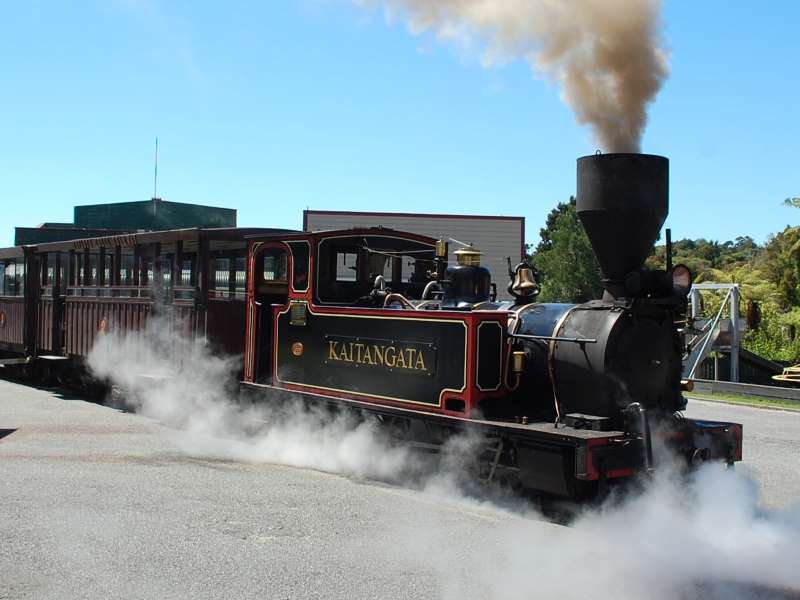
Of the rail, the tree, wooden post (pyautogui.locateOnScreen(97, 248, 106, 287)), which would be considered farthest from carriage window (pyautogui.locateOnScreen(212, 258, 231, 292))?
the tree

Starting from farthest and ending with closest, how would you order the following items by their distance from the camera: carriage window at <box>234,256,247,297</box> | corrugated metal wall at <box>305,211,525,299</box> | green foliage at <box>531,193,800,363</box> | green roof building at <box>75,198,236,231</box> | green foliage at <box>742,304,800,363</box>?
green roof building at <box>75,198,236,231</box> < corrugated metal wall at <box>305,211,525,299</box> < green foliage at <box>531,193,800,363</box> < green foliage at <box>742,304,800,363</box> < carriage window at <box>234,256,247,297</box>

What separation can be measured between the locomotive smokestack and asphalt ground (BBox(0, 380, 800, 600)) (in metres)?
2.23

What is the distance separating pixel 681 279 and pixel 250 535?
3955mm

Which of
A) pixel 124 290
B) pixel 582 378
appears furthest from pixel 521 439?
pixel 124 290

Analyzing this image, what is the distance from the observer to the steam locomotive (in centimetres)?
628

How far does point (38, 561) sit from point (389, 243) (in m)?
5.15

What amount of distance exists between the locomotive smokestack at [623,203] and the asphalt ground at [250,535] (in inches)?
87.7

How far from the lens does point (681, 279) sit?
264 inches

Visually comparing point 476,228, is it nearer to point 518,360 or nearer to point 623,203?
point 518,360

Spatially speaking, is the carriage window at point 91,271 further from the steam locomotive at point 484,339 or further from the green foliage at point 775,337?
the green foliage at point 775,337

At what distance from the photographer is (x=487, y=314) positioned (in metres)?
7.02

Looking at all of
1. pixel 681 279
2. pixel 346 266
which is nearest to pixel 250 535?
pixel 346 266

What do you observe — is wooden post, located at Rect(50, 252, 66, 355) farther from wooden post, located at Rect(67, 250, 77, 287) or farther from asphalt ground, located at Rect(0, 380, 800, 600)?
asphalt ground, located at Rect(0, 380, 800, 600)

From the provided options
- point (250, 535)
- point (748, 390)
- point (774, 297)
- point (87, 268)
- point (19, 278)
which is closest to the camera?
point (250, 535)
